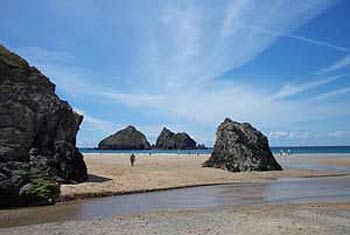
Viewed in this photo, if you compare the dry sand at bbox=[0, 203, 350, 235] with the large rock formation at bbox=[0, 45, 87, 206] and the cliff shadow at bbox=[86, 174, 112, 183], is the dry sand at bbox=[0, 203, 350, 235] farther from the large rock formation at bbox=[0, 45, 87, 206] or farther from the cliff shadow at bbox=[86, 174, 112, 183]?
the cliff shadow at bbox=[86, 174, 112, 183]

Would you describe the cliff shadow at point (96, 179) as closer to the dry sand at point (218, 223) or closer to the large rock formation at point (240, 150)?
the dry sand at point (218, 223)

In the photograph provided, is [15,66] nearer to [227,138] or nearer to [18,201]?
[18,201]

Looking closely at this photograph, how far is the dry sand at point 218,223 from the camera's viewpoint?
16.5m

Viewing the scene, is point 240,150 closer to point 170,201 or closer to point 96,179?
point 96,179

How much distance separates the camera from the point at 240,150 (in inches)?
2183

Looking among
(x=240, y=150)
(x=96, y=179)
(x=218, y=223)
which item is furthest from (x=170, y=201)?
(x=240, y=150)

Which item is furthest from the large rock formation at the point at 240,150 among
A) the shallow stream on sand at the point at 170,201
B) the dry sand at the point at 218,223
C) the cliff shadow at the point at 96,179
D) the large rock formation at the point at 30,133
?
the dry sand at the point at 218,223

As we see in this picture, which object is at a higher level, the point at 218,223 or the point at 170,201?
the point at 170,201

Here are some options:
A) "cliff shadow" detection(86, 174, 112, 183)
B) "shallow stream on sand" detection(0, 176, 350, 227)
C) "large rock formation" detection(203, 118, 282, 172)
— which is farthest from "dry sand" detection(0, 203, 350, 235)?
"large rock formation" detection(203, 118, 282, 172)

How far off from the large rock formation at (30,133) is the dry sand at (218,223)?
7.48m

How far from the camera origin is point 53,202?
84.2ft

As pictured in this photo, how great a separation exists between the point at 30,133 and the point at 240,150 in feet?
97.7

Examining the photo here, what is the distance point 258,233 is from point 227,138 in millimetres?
41240

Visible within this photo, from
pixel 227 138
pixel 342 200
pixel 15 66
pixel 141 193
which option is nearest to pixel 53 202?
pixel 141 193
